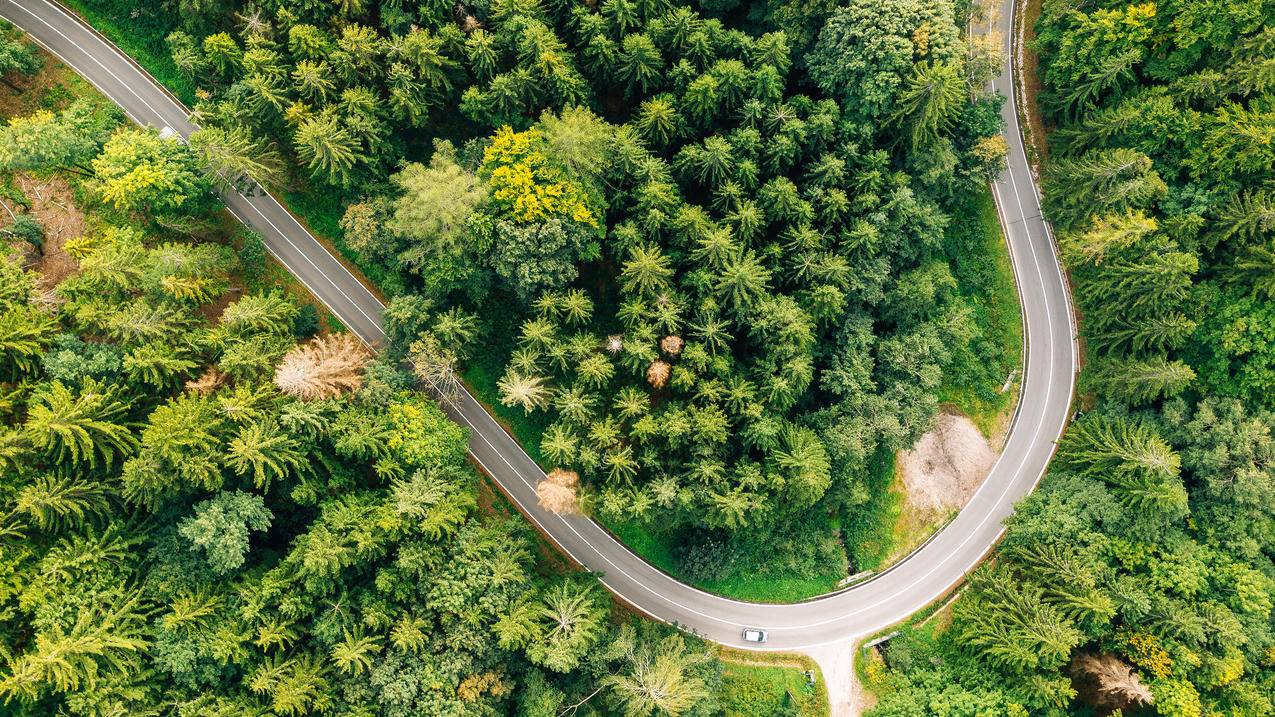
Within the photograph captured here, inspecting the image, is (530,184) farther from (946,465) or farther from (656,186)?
(946,465)

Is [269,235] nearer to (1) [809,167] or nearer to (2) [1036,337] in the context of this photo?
(1) [809,167]

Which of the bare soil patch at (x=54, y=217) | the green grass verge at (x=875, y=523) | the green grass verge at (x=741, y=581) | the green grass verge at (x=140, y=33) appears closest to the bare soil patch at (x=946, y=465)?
the green grass verge at (x=875, y=523)

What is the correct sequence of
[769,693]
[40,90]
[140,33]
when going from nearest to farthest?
1. [40,90]
2. [140,33]
3. [769,693]

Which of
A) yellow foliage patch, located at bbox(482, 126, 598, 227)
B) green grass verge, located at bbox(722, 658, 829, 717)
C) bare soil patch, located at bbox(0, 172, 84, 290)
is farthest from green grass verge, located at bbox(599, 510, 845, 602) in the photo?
bare soil patch, located at bbox(0, 172, 84, 290)

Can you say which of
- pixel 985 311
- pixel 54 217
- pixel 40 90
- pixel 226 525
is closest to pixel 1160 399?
pixel 985 311

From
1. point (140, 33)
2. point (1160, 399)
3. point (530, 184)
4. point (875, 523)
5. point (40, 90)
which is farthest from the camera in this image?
point (875, 523)

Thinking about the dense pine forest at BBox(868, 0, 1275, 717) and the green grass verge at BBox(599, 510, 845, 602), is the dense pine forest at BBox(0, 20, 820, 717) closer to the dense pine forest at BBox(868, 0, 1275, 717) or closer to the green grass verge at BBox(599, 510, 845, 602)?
the green grass verge at BBox(599, 510, 845, 602)

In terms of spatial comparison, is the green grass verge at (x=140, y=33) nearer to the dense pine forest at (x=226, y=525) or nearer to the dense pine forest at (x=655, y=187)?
the dense pine forest at (x=655, y=187)
